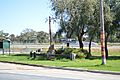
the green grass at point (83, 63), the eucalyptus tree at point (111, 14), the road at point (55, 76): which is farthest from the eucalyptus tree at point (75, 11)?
the road at point (55, 76)

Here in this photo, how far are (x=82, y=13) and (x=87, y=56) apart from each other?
563 centimetres

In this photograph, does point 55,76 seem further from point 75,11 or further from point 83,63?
point 75,11

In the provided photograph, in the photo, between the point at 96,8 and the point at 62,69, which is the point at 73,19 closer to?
the point at 96,8

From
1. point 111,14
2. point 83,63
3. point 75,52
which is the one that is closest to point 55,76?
point 83,63

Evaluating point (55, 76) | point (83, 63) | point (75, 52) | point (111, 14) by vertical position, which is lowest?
point (55, 76)

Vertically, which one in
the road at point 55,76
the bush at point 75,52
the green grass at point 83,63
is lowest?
the road at point 55,76

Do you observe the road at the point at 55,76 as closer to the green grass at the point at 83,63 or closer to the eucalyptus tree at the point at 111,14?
the green grass at the point at 83,63

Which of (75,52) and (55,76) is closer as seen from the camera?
(55,76)

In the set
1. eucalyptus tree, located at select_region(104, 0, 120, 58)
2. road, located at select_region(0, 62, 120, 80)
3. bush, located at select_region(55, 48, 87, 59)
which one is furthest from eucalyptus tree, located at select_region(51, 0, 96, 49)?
road, located at select_region(0, 62, 120, 80)

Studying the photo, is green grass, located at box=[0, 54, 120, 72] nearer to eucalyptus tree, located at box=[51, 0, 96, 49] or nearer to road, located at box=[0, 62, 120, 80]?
road, located at box=[0, 62, 120, 80]

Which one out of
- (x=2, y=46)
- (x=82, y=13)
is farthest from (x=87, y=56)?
(x=2, y=46)

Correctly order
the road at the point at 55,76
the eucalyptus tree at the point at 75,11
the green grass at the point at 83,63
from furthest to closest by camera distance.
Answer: the eucalyptus tree at the point at 75,11 < the green grass at the point at 83,63 < the road at the point at 55,76

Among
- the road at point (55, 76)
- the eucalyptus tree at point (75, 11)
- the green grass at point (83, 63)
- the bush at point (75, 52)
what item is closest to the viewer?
the road at point (55, 76)

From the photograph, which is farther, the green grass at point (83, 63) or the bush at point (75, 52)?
the bush at point (75, 52)
